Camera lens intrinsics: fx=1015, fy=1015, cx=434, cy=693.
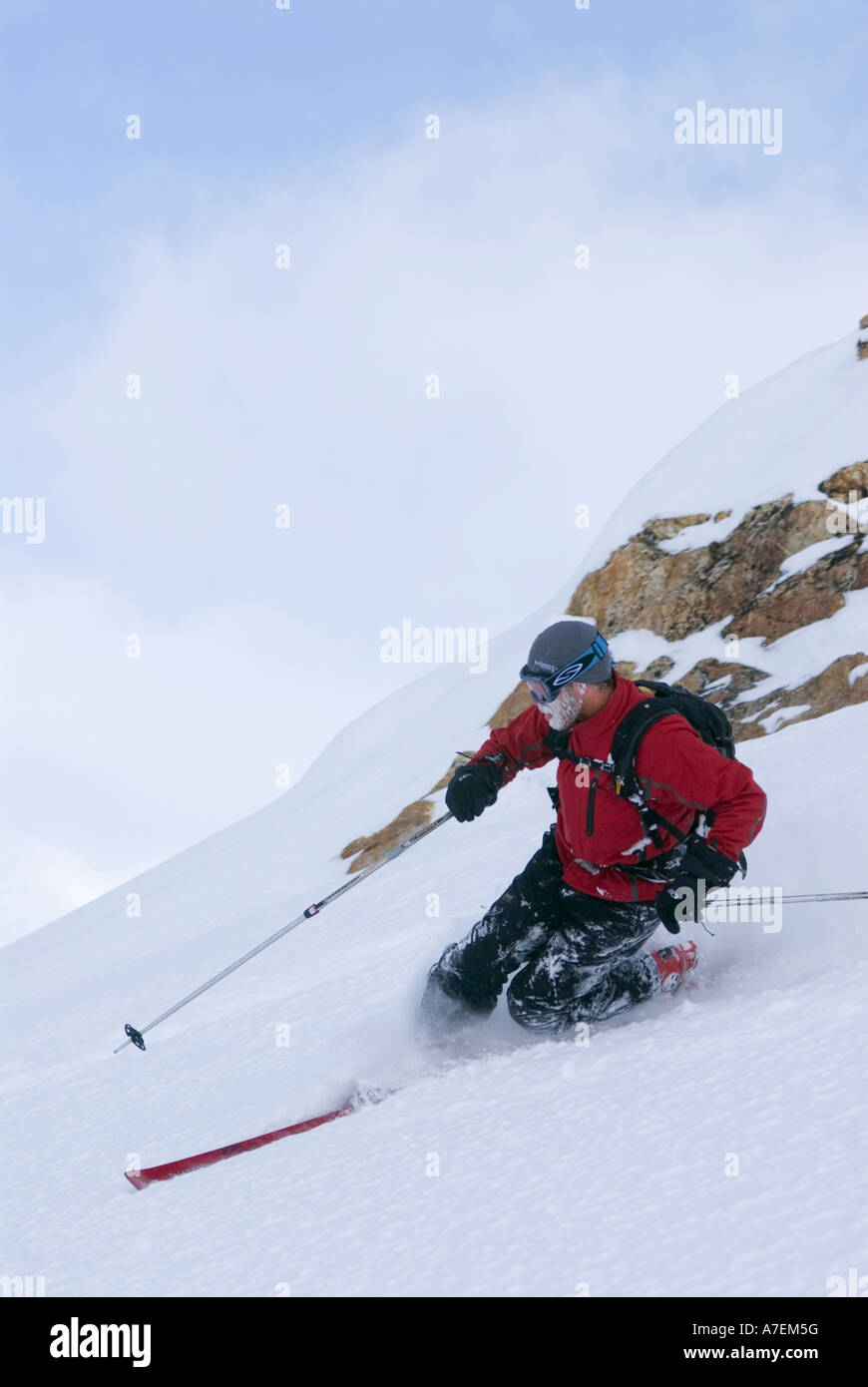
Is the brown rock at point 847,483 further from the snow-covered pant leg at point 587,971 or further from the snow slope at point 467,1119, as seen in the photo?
the snow-covered pant leg at point 587,971

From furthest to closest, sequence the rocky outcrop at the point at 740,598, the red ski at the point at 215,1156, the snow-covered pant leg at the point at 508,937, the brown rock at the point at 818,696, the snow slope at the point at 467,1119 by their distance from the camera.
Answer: the rocky outcrop at the point at 740,598 → the brown rock at the point at 818,696 → the snow-covered pant leg at the point at 508,937 → the red ski at the point at 215,1156 → the snow slope at the point at 467,1119

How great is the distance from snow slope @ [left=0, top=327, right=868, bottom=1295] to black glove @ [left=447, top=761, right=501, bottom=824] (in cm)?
90

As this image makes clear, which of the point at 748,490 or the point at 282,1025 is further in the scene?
the point at 748,490

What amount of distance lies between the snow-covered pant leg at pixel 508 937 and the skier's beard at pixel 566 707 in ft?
1.99

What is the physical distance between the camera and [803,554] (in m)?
12.9

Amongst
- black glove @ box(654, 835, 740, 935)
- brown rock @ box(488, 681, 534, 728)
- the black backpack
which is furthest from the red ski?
brown rock @ box(488, 681, 534, 728)

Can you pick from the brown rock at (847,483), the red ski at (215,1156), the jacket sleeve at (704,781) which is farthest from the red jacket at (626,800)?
the brown rock at (847,483)

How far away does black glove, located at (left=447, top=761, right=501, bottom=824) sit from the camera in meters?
4.45

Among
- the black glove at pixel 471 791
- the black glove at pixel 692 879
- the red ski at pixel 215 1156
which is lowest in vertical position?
the red ski at pixel 215 1156

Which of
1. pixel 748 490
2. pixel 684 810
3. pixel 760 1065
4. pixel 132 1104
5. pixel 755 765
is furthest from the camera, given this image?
pixel 748 490

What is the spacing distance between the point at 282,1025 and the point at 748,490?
38.1ft

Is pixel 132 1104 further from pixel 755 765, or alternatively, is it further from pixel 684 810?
pixel 755 765

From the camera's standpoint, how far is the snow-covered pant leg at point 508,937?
4.39 meters
